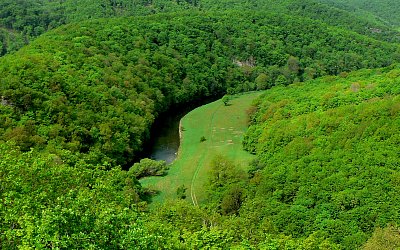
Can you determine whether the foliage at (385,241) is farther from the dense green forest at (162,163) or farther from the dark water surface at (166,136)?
the dark water surface at (166,136)

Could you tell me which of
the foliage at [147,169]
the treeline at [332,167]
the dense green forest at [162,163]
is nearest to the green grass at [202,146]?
the foliage at [147,169]

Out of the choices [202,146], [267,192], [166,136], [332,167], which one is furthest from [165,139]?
[332,167]

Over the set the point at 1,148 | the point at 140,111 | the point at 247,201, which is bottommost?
the point at 140,111

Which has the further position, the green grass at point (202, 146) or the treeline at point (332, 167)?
the green grass at point (202, 146)

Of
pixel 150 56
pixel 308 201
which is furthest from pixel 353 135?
pixel 150 56

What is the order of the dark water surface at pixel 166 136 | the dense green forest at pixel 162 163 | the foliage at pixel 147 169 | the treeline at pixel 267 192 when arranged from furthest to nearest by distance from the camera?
the dark water surface at pixel 166 136 → the foliage at pixel 147 169 → the dense green forest at pixel 162 163 → the treeline at pixel 267 192

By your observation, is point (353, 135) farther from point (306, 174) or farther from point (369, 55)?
point (369, 55)
